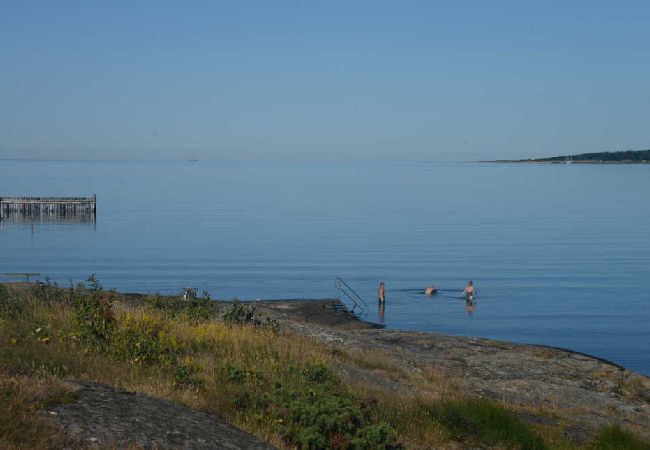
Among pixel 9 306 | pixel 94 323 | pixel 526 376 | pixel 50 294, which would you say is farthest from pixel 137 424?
pixel 526 376

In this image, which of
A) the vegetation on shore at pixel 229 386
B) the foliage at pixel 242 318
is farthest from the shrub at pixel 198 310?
the vegetation on shore at pixel 229 386

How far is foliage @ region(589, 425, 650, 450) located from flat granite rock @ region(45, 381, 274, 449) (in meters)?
5.81

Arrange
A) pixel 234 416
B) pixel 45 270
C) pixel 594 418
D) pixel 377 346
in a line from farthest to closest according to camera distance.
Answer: pixel 45 270 → pixel 377 346 → pixel 594 418 → pixel 234 416

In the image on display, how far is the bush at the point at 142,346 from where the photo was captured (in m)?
11.7

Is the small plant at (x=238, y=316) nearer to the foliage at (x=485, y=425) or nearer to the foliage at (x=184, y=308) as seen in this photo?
the foliage at (x=184, y=308)

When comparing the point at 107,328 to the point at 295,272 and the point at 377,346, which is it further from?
the point at 295,272

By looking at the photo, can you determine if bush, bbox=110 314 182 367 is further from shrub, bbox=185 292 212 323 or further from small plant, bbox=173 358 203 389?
shrub, bbox=185 292 212 323

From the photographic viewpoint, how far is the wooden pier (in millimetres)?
99000

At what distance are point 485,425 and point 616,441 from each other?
203 centimetres

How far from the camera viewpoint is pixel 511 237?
83375mm

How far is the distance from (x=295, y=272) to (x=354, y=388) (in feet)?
156

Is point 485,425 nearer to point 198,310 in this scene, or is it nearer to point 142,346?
point 142,346

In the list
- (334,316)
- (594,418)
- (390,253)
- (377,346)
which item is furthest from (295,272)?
(594,418)

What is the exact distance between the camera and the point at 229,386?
10.6m
